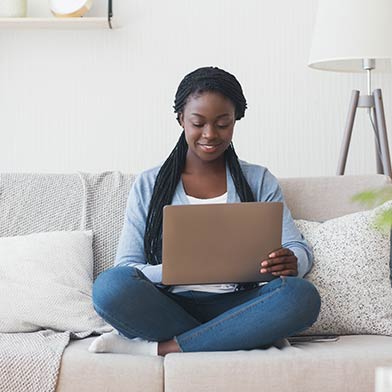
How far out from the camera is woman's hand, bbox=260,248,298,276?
2.14 meters

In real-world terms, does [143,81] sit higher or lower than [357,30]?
lower

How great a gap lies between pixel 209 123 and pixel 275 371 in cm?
74

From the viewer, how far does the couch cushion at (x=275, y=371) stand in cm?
197

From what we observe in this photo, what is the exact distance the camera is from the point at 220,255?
6.87 feet

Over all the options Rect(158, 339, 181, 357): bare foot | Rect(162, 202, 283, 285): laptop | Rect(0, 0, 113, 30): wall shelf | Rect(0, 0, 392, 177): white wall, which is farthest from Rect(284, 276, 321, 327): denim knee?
Rect(0, 0, 113, 30): wall shelf

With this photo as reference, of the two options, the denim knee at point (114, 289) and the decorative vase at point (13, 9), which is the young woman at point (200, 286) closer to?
the denim knee at point (114, 289)

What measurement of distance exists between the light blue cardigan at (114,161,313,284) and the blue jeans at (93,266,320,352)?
0.12 metres

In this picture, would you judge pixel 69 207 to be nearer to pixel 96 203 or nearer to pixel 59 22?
pixel 96 203

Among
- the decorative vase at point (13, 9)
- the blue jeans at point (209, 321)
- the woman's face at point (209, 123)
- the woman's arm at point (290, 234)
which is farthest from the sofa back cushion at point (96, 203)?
the decorative vase at point (13, 9)

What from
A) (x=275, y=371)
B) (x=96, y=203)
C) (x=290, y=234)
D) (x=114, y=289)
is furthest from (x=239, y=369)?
(x=96, y=203)

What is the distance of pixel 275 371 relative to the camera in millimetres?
1979

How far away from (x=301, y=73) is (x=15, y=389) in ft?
5.71

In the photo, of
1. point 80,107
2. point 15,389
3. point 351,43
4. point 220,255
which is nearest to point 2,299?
point 15,389

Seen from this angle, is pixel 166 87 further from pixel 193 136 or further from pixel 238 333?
pixel 238 333
